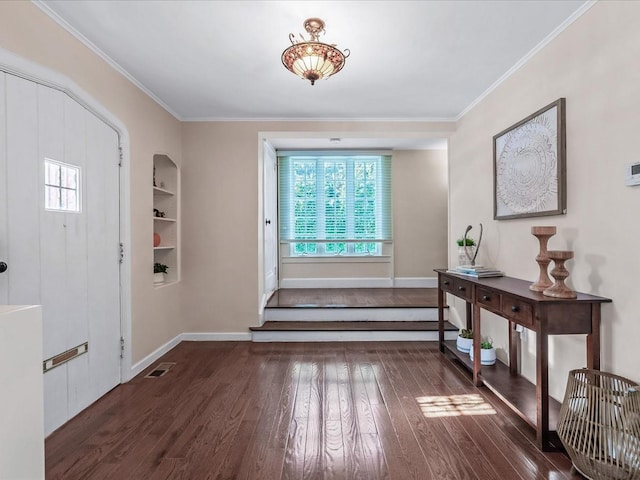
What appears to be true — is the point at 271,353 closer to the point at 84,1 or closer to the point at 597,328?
the point at 597,328

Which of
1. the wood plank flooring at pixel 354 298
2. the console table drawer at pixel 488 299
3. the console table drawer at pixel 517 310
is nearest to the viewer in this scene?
the console table drawer at pixel 517 310

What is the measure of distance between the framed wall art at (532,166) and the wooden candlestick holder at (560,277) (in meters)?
0.43

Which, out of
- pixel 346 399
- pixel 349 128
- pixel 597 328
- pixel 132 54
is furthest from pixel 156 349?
pixel 597 328

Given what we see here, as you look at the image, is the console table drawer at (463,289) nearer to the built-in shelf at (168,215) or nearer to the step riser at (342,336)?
the step riser at (342,336)

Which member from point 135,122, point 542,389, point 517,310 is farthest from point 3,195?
point 542,389

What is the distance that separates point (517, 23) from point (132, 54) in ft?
9.04

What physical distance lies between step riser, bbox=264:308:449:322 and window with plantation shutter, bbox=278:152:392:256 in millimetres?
1632

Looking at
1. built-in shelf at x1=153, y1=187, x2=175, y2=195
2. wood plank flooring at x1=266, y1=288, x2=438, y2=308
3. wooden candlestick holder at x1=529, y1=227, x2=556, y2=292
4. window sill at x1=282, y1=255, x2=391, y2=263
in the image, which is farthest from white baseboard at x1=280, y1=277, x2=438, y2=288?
wooden candlestick holder at x1=529, y1=227, x2=556, y2=292

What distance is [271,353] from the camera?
3582mm

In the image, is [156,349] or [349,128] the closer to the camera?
[156,349]

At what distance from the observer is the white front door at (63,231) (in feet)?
6.27

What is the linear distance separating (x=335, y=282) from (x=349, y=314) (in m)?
1.51

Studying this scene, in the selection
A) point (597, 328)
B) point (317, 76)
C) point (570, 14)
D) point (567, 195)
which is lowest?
point (597, 328)

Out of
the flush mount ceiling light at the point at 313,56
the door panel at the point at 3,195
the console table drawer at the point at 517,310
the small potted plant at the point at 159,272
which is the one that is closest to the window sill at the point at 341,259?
the small potted plant at the point at 159,272
